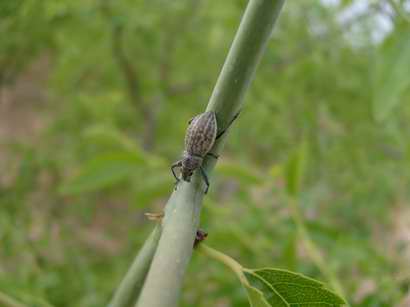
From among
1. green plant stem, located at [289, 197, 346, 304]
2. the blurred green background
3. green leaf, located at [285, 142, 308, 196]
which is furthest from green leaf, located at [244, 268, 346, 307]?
the blurred green background

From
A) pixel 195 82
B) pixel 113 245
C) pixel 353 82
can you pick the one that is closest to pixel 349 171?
pixel 353 82

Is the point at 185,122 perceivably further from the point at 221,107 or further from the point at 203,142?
the point at 221,107

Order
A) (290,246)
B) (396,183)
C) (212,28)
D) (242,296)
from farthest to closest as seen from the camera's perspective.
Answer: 1. (396,183)
2. (212,28)
3. (242,296)
4. (290,246)

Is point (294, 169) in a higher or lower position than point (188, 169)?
higher

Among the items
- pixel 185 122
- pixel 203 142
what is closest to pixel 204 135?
pixel 203 142

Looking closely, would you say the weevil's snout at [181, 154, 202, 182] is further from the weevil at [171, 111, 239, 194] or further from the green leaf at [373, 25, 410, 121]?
the green leaf at [373, 25, 410, 121]

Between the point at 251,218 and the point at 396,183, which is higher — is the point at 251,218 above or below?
below

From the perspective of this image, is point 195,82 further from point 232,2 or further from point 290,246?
point 290,246
